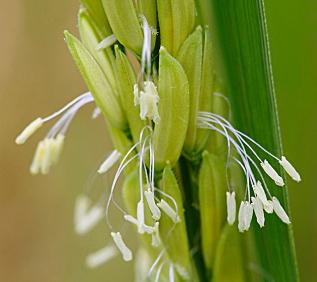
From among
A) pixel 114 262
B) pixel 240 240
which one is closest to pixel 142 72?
pixel 240 240

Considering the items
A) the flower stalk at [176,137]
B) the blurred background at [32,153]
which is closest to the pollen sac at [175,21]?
the flower stalk at [176,137]

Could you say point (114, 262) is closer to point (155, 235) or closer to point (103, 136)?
point (103, 136)

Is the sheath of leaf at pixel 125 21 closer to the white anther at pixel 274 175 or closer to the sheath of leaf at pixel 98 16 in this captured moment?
the sheath of leaf at pixel 98 16

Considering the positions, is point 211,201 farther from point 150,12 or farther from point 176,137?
point 150,12

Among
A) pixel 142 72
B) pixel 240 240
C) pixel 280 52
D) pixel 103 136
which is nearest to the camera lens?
pixel 142 72

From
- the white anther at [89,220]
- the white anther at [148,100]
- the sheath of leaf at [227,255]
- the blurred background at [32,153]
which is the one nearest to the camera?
the white anther at [148,100]

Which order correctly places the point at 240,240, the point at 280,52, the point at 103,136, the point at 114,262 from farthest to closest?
the point at 103,136 → the point at 114,262 → the point at 280,52 → the point at 240,240

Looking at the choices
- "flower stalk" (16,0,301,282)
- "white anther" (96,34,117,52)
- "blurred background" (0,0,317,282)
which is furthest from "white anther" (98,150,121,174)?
"blurred background" (0,0,317,282)
